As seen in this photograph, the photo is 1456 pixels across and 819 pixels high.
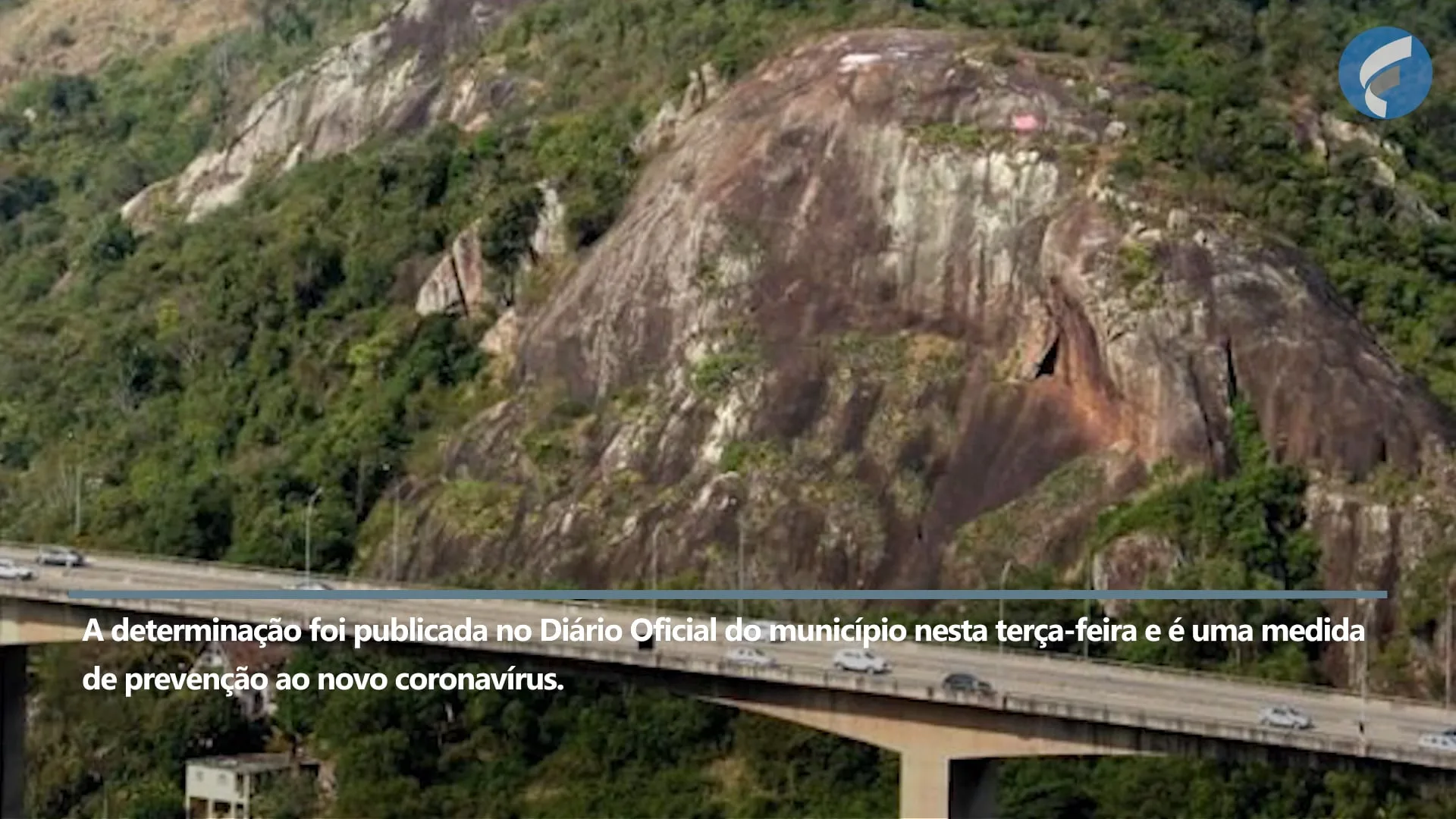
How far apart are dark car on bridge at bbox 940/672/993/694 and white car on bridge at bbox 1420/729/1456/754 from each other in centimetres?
874

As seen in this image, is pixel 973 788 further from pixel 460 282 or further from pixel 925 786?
pixel 460 282

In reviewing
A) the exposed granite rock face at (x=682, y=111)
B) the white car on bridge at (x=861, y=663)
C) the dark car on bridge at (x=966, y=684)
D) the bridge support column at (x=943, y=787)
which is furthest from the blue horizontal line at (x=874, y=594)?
the exposed granite rock face at (x=682, y=111)

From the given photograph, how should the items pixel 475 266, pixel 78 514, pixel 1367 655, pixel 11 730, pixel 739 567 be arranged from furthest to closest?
pixel 475 266 → pixel 78 514 → pixel 739 567 → pixel 1367 655 → pixel 11 730

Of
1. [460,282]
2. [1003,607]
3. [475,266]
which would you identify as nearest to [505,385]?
[475,266]

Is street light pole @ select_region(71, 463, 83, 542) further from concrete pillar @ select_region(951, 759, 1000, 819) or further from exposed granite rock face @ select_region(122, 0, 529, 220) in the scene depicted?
concrete pillar @ select_region(951, 759, 1000, 819)

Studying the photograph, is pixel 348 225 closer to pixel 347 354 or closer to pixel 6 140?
pixel 347 354

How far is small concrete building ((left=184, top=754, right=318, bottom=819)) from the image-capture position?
87.8 meters

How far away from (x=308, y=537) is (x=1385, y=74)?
1557 inches

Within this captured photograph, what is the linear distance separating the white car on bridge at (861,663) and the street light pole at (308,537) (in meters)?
29.3

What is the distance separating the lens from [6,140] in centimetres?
15975

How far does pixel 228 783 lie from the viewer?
88000 millimetres

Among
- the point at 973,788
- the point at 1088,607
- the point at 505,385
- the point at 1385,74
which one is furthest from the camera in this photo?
the point at 1385,74

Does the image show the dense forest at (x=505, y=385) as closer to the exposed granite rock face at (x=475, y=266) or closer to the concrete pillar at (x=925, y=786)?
the exposed granite rock face at (x=475, y=266)

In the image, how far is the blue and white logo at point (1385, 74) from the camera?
10606 cm
